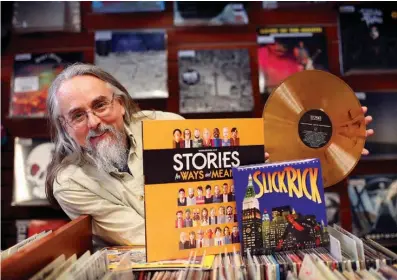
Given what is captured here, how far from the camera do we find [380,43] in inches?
90.0

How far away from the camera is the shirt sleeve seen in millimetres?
1209

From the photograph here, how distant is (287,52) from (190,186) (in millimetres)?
1693

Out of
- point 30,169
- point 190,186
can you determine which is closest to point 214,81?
point 30,169

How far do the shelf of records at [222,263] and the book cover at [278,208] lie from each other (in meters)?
0.01

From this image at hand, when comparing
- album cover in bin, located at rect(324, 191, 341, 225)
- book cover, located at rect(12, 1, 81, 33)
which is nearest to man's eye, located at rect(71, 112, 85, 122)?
book cover, located at rect(12, 1, 81, 33)

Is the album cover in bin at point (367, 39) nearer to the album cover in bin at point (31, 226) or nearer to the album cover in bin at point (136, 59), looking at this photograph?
the album cover in bin at point (136, 59)

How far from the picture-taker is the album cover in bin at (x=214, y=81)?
2.28 meters

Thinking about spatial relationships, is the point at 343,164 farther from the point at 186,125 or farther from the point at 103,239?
the point at 103,239

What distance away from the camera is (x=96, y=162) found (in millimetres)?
1351

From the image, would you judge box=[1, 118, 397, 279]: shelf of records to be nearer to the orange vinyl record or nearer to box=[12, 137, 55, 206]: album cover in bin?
the orange vinyl record

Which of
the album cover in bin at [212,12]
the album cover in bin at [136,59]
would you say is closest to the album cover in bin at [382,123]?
the album cover in bin at [212,12]

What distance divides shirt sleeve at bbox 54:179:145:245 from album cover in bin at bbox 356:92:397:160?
67.2 inches

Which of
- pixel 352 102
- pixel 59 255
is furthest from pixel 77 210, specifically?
pixel 352 102

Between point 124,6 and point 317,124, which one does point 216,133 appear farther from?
point 124,6
